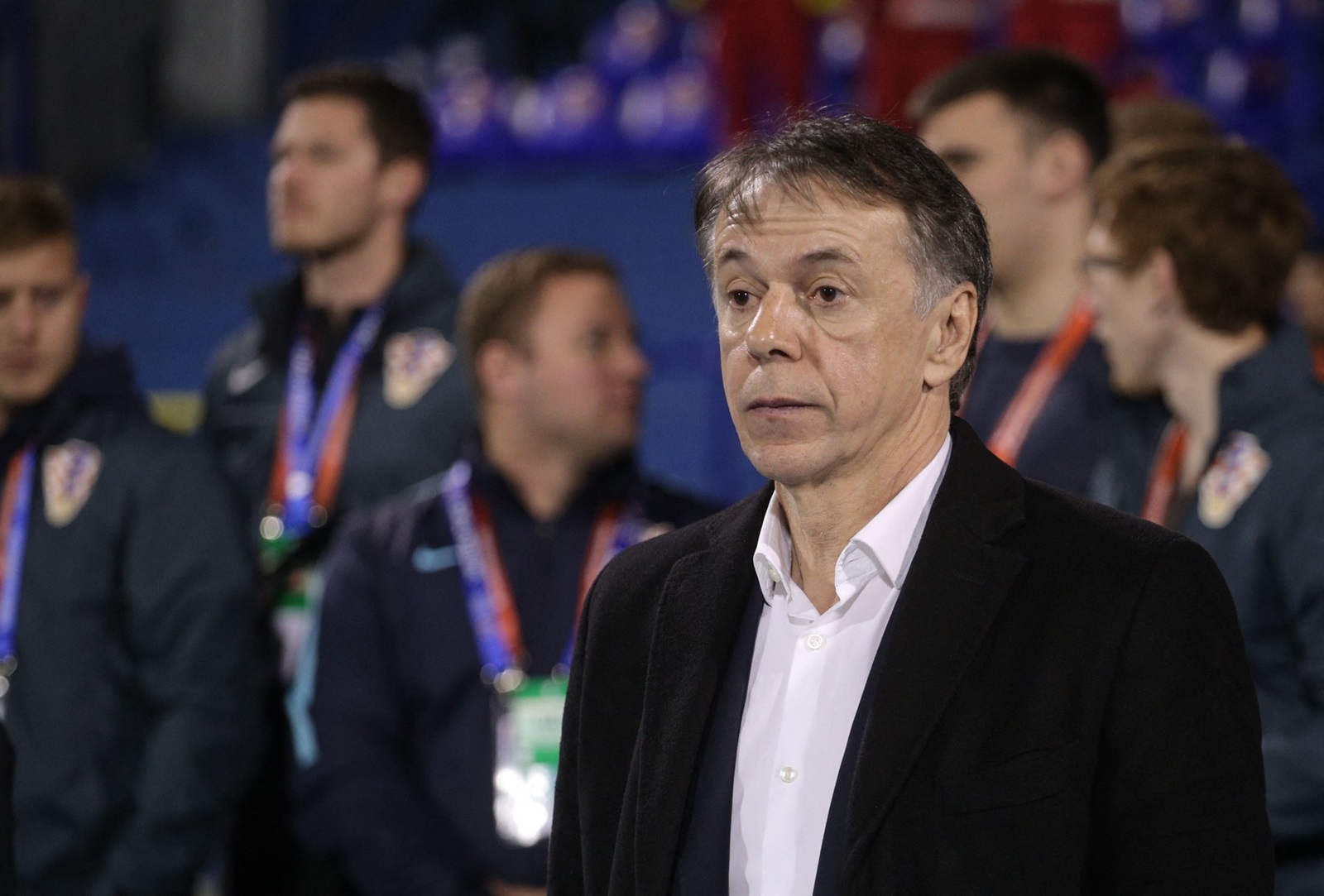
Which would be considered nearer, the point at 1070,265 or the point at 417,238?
the point at 1070,265

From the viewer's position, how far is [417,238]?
177 inches

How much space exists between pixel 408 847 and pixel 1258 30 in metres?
6.47

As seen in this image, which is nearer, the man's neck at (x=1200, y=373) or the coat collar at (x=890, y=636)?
the coat collar at (x=890, y=636)

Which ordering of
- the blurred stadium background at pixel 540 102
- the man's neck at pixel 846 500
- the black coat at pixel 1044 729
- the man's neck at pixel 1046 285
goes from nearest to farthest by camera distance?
the black coat at pixel 1044 729 → the man's neck at pixel 846 500 → the man's neck at pixel 1046 285 → the blurred stadium background at pixel 540 102

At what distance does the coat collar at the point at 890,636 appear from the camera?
4.86ft

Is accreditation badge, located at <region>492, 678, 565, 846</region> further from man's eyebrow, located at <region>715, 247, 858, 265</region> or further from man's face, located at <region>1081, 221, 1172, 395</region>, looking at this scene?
man's eyebrow, located at <region>715, 247, 858, 265</region>

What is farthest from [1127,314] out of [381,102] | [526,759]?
[381,102]

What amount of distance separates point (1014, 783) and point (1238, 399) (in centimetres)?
138

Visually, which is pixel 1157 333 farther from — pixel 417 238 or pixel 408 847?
pixel 417 238

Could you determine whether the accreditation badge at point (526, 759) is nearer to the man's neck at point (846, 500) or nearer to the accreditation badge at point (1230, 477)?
the accreditation badge at point (1230, 477)

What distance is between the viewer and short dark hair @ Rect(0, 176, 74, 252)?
352cm

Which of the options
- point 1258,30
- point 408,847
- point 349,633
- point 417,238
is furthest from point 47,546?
point 1258,30

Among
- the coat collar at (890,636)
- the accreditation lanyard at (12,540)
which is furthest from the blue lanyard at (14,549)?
the coat collar at (890,636)

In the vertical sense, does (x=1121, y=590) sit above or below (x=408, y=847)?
above
